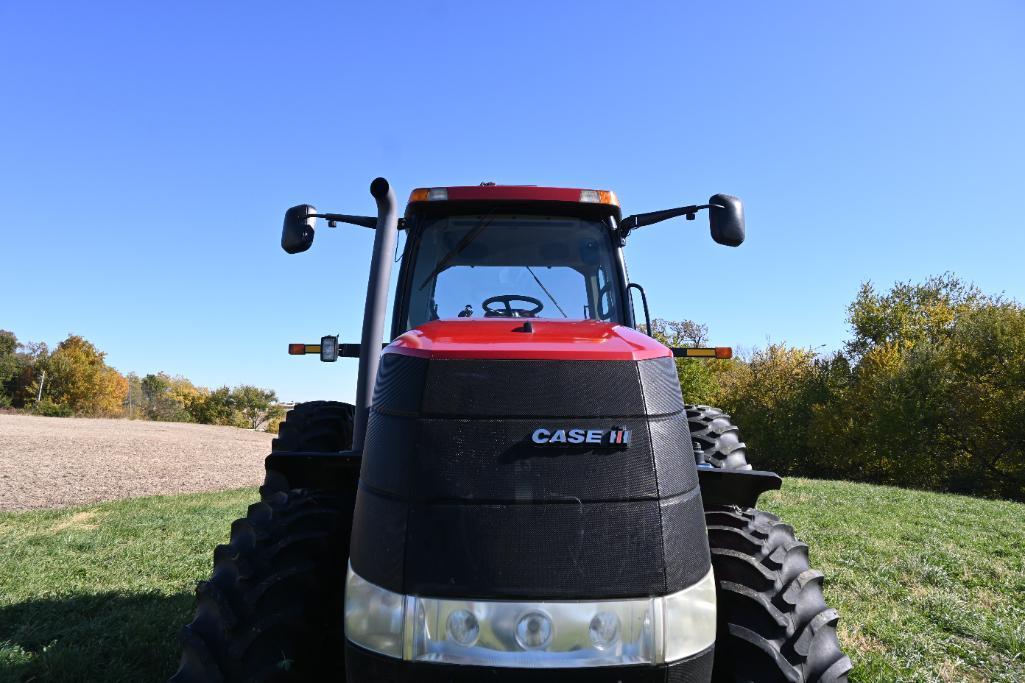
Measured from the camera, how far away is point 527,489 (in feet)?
6.61

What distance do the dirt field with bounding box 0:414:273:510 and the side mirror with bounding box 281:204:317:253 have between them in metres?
10.8

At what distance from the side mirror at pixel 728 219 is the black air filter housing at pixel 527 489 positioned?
157 cm

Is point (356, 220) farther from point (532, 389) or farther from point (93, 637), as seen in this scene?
point (93, 637)

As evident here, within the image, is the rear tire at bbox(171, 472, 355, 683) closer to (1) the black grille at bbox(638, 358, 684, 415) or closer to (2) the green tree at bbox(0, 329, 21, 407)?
(1) the black grille at bbox(638, 358, 684, 415)

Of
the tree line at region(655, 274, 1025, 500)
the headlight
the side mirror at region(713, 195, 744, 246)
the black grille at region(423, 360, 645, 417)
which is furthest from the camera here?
the tree line at region(655, 274, 1025, 500)

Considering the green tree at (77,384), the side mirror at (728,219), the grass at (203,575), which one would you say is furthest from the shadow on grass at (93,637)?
the green tree at (77,384)

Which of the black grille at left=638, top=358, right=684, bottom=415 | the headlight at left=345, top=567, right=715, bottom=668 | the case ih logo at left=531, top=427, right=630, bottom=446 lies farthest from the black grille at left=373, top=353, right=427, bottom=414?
the black grille at left=638, top=358, right=684, bottom=415

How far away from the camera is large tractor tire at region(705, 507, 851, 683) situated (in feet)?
7.57

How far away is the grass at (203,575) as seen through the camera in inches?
168

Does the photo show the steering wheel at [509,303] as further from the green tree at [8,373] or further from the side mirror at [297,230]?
the green tree at [8,373]

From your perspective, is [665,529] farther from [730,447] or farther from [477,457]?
[730,447]

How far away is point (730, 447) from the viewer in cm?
431

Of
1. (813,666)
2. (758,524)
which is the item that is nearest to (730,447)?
(758,524)

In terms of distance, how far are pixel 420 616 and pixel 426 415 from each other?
21.7 inches
